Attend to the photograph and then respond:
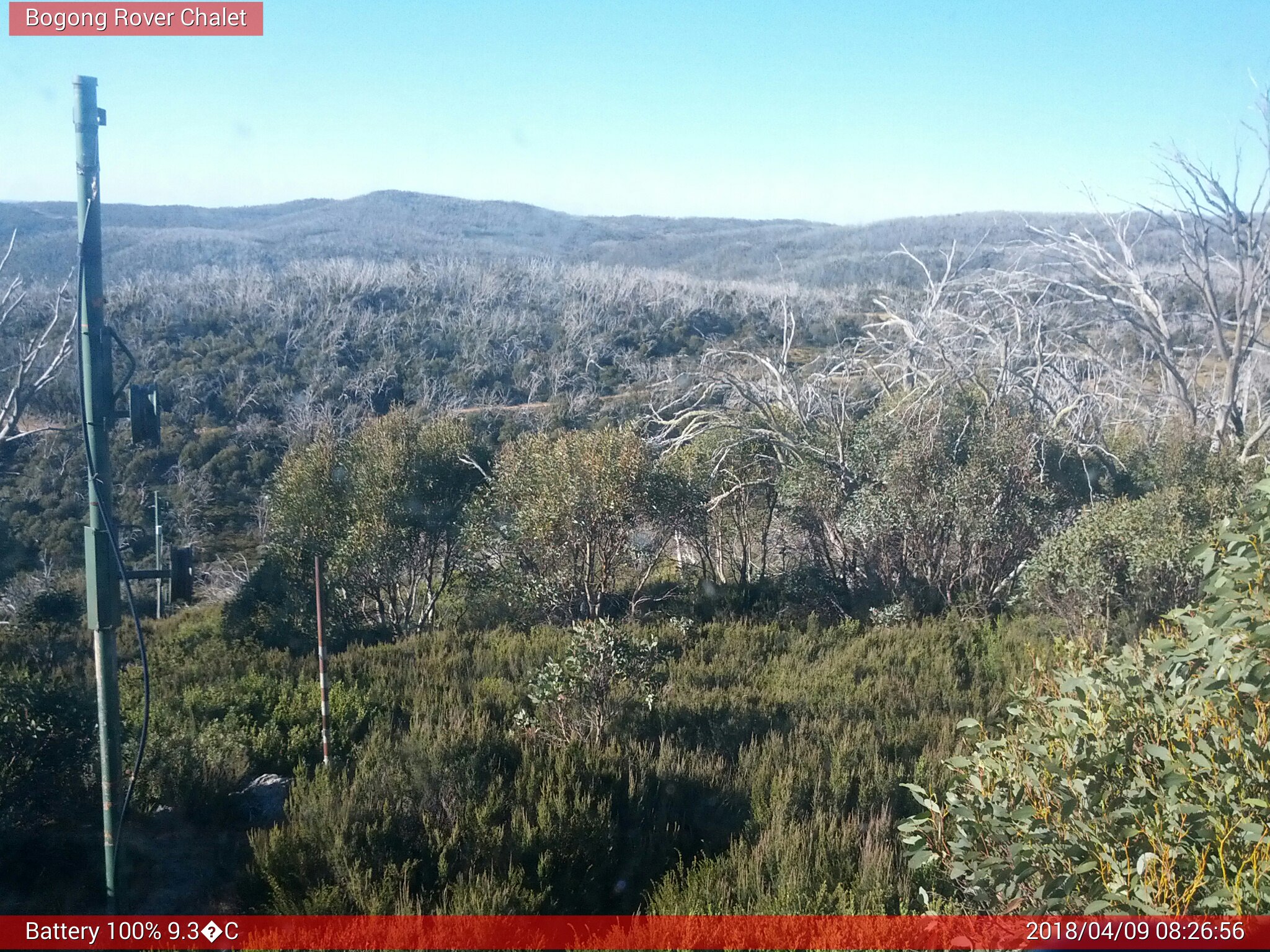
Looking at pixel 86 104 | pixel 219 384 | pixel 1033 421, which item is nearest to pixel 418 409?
pixel 219 384

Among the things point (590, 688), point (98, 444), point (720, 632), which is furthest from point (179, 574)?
point (720, 632)

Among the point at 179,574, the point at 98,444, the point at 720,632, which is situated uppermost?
A: the point at 98,444

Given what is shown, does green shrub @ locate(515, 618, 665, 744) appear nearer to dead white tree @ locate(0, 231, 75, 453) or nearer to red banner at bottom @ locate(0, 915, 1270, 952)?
red banner at bottom @ locate(0, 915, 1270, 952)

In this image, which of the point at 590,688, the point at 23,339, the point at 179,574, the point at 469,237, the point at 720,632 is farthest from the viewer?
the point at 469,237

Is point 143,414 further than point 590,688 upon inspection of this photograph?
No

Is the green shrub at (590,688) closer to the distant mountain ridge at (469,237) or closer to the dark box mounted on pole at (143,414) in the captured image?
the dark box mounted on pole at (143,414)

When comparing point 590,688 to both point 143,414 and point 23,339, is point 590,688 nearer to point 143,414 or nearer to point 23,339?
point 143,414

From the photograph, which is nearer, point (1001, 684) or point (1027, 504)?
point (1001, 684)

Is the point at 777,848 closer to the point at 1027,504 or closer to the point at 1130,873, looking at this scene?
the point at 1130,873
